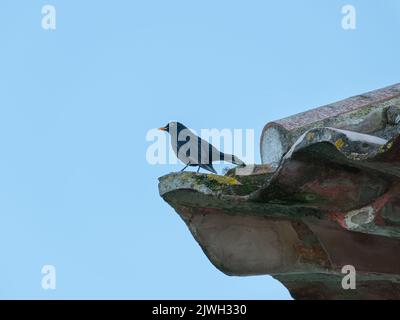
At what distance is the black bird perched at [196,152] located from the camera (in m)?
7.91

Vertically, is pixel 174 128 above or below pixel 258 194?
above


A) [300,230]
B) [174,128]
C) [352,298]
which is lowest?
[352,298]

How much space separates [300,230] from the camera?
5.27 metres

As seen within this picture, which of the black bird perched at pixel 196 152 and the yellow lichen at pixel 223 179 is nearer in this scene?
the yellow lichen at pixel 223 179

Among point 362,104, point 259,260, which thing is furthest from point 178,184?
point 362,104

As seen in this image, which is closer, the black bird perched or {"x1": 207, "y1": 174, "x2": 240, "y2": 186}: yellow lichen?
{"x1": 207, "y1": 174, "x2": 240, "y2": 186}: yellow lichen

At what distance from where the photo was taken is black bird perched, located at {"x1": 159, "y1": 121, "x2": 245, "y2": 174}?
26.0 feet

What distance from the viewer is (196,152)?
8.17m

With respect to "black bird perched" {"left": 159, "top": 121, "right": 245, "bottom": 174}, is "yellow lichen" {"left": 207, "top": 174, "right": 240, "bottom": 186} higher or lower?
lower

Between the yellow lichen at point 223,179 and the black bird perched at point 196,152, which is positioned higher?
the black bird perched at point 196,152

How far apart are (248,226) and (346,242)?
488 mm

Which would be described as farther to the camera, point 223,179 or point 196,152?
point 196,152

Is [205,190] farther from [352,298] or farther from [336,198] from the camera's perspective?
[352,298]

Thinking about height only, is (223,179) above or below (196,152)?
below
